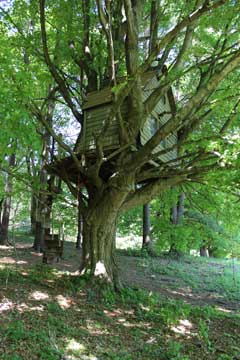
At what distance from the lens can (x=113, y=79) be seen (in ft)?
19.8

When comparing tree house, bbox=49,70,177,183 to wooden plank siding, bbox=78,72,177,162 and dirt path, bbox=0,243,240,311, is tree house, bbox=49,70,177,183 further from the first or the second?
dirt path, bbox=0,243,240,311

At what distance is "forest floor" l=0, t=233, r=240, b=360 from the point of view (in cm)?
484

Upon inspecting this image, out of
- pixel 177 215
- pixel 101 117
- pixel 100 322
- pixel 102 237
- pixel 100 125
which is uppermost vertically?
pixel 101 117

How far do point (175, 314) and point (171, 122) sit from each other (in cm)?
442

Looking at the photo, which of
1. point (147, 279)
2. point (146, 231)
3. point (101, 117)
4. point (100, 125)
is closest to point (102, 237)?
point (100, 125)

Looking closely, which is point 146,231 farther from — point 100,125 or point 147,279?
point 100,125

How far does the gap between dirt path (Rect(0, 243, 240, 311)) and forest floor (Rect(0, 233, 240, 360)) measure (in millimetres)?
93

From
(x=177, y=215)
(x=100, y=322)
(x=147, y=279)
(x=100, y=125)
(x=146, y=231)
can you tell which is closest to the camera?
(x=100, y=322)

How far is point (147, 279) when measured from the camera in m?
12.0

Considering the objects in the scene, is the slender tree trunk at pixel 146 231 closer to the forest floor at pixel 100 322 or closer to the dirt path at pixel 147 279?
the dirt path at pixel 147 279

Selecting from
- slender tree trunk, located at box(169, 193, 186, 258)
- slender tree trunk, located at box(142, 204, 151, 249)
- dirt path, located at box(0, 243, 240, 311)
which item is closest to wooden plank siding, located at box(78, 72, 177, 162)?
dirt path, located at box(0, 243, 240, 311)

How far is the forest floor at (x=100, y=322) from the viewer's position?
4.84 metres

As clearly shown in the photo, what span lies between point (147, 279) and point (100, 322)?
608 centimetres

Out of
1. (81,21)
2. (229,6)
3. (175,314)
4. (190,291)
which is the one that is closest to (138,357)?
(175,314)
